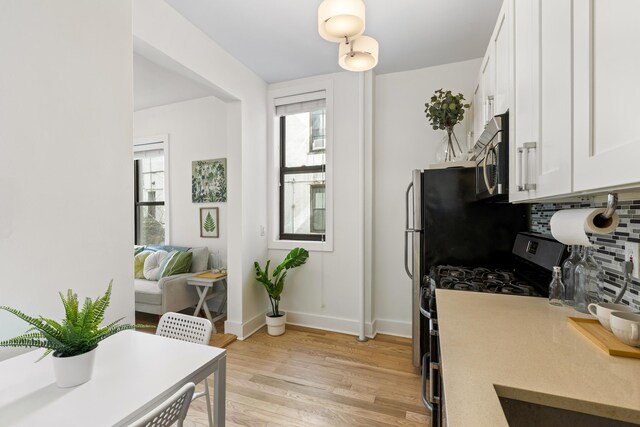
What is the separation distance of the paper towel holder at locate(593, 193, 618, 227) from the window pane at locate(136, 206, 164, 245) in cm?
439

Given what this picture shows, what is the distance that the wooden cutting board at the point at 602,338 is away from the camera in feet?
2.63

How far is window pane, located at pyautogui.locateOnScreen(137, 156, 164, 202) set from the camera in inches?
163

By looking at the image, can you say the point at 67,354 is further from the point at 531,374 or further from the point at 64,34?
the point at 64,34

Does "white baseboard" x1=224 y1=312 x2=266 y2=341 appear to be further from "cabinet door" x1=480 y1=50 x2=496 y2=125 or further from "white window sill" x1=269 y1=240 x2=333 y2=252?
"cabinet door" x1=480 y1=50 x2=496 y2=125

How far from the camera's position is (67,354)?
0.98 metres

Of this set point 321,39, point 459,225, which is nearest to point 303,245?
point 459,225

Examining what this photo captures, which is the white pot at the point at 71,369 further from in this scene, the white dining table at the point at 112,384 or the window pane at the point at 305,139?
the window pane at the point at 305,139

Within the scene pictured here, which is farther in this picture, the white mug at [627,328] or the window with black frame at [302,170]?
the window with black frame at [302,170]

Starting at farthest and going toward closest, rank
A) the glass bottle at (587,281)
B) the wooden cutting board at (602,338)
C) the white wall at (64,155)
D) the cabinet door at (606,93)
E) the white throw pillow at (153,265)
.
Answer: the white throw pillow at (153,265)
the white wall at (64,155)
the glass bottle at (587,281)
the wooden cutting board at (602,338)
the cabinet door at (606,93)

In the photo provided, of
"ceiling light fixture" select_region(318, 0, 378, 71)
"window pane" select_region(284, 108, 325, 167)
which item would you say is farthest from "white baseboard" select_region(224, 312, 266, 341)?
"ceiling light fixture" select_region(318, 0, 378, 71)

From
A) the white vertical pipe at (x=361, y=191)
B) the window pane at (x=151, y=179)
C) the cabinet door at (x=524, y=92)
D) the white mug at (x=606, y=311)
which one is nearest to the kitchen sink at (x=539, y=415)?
the white mug at (x=606, y=311)

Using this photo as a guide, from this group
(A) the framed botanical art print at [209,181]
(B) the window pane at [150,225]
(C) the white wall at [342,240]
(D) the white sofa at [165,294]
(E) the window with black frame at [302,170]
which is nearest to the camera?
(C) the white wall at [342,240]

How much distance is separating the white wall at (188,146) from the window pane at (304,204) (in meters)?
0.86

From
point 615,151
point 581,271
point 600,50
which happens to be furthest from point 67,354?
point 581,271
